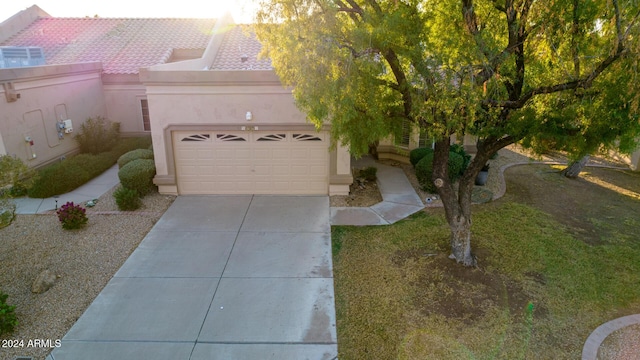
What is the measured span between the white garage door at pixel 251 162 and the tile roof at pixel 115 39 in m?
7.32

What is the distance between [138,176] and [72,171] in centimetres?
312

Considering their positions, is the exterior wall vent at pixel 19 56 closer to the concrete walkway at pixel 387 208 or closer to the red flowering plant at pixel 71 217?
the red flowering plant at pixel 71 217

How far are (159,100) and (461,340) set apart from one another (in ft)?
32.6

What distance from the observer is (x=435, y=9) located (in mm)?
7121

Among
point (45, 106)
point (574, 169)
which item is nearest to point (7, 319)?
point (45, 106)

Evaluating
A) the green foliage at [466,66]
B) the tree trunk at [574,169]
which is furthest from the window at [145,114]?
the tree trunk at [574,169]

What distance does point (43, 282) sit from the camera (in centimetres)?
784

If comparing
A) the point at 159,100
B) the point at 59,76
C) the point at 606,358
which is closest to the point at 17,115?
the point at 59,76

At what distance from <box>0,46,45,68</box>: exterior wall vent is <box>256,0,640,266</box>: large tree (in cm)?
1356

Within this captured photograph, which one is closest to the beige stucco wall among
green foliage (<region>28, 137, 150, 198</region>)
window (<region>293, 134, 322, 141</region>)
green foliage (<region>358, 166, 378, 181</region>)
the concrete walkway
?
green foliage (<region>28, 137, 150, 198</region>)

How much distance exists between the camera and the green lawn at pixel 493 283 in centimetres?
634

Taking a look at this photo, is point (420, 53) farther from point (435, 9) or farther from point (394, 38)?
point (435, 9)

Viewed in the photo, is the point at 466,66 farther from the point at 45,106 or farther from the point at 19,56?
the point at 19,56

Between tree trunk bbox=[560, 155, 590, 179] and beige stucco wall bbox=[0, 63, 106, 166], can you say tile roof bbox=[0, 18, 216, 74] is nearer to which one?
beige stucco wall bbox=[0, 63, 106, 166]
